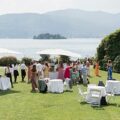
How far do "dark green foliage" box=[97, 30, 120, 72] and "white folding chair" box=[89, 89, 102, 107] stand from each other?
925 inches

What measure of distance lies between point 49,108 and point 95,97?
2.28 m

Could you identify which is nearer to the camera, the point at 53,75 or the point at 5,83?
the point at 5,83

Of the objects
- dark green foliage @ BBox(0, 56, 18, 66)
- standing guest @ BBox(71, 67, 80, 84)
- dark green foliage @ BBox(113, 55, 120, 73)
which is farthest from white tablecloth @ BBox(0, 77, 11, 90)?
dark green foliage @ BBox(0, 56, 18, 66)

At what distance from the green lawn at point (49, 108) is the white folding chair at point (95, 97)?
386mm

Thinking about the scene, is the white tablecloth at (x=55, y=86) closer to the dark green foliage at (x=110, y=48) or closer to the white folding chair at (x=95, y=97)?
the white folding chair at (x=95, y=97)

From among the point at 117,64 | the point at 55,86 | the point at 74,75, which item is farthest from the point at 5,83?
the point at 117,64

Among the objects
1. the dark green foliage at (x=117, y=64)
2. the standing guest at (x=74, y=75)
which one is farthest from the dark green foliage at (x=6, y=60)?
the standing guest at (x=74, y=75)

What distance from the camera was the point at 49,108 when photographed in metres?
18.3

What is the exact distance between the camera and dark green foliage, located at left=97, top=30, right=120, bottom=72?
42594 mm

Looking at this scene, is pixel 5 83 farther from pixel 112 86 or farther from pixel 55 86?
pixel 112 86

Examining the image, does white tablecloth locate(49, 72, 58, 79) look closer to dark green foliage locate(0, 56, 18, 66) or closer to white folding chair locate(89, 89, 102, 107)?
white folding chair locate(89, 89, 102, 107)

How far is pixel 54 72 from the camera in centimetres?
2947

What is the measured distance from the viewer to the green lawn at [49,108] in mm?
16438

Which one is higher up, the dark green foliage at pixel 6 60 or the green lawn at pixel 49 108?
the dark green foliage at pixel 6 60
